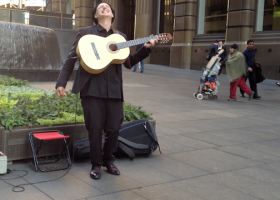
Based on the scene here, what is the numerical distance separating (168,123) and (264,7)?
1419 cm

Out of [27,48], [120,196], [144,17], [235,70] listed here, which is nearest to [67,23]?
[27,48]

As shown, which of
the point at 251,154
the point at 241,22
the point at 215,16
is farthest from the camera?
the point at 215,16

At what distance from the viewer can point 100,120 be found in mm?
4609

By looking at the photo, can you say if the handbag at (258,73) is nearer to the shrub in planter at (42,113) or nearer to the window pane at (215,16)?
the shrub in planter at (42,113)

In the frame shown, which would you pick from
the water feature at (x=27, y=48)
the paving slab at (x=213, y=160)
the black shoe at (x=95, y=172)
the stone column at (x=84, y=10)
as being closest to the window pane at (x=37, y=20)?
the water feature at (x=27, y=48)

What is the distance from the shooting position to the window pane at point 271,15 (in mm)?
19531

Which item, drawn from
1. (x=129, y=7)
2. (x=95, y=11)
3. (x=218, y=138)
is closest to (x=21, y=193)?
(x=95, y=11)

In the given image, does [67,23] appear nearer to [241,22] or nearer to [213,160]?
[241,22]

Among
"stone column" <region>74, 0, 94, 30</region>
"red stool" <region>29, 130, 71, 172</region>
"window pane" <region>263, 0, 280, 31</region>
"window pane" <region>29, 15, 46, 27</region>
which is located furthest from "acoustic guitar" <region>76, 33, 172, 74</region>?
"stone column" <region>74, 0, 94, 30</region>

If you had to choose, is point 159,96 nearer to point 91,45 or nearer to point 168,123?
point 168,123

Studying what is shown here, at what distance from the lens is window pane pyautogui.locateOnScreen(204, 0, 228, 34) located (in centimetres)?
2256

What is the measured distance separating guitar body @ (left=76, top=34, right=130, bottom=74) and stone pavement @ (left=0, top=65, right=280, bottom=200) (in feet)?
4.11

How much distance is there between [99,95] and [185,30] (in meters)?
19.9

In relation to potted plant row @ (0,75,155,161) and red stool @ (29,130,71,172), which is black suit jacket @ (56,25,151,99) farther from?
red stool @ (29,130,71,172)
